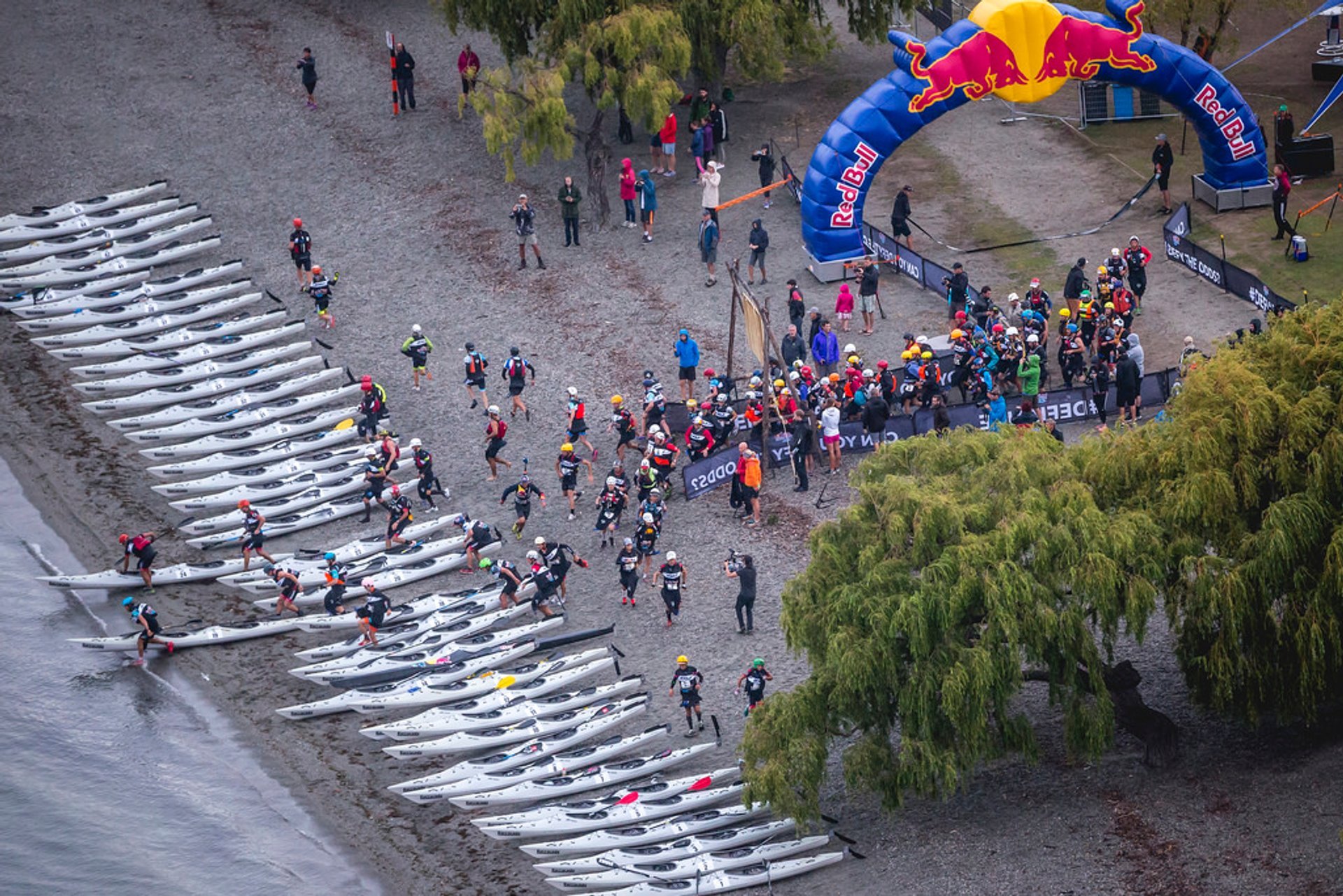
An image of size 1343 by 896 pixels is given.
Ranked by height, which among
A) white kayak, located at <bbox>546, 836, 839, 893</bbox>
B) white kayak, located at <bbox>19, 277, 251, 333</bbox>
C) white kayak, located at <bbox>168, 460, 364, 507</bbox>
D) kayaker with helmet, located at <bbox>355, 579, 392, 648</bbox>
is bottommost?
white kayak, located at <bbox>546, 836, 839, 893</bbox>

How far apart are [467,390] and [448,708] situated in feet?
34.8

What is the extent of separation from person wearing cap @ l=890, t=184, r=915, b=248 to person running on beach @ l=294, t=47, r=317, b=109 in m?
18.6

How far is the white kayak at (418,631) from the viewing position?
34406mm

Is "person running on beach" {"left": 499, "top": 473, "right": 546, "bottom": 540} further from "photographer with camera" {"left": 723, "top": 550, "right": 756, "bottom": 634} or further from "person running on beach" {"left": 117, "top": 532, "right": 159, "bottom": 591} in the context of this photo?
"person running on beach" {"left": 117, "top": 532, "right": 159, "bottom": 591}

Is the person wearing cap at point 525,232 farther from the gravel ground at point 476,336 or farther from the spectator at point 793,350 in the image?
the spectator at point 793,350

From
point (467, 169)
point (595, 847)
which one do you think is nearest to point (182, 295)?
point (467, 169)

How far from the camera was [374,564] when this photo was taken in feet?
120

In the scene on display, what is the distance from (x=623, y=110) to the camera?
4862 cm

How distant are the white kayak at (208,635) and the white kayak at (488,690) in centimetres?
327

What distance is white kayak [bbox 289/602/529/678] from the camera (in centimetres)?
3441

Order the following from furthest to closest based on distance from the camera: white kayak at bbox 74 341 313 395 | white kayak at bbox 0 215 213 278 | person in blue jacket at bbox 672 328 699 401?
white kayak at bbox 0 215 213 278 < white kayak at bbox 74 341 313 395 < person in blue jacket at bbox 672 328 699 401

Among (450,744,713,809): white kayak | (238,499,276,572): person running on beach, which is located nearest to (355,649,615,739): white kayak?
(450,744,713,809): white kayak

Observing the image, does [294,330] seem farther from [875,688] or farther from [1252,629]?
[1252,629]

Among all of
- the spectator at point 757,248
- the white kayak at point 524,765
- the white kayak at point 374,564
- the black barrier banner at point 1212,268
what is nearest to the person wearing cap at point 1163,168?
the black barrier banner at point 1212,268
